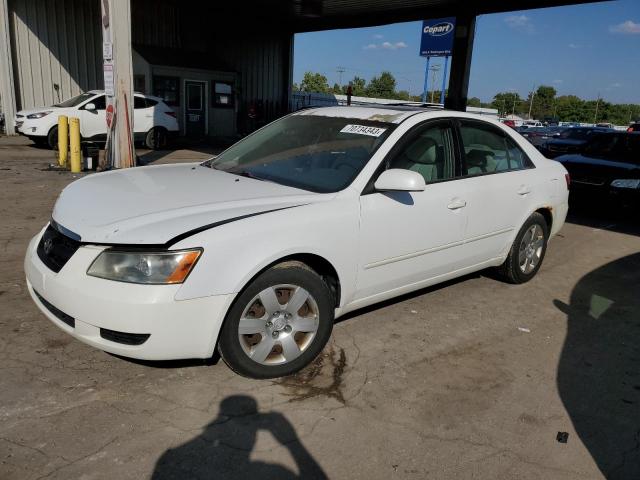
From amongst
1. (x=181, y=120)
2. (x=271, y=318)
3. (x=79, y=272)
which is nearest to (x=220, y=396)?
(x=271, y=318)

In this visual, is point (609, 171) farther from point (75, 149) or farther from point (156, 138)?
point (156, 138)

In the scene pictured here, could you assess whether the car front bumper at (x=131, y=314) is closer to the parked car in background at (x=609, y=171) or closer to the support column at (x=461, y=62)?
the parked car in background at (x=609, y=171)

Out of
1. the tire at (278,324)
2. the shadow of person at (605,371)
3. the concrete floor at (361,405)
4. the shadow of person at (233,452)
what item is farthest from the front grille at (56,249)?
the shadow of person at (605,371)

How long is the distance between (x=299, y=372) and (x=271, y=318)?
0.46m

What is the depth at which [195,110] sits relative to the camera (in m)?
21.2

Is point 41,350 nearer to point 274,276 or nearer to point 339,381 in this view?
point 274,276

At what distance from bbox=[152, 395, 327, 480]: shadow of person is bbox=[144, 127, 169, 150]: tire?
14.2m

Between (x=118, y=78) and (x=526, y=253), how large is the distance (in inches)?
330

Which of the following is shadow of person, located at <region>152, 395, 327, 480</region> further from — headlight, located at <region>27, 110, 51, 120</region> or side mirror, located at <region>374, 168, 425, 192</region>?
headlight, located at <region>27, 110, 51, 120</region>

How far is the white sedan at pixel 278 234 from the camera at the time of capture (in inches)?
109

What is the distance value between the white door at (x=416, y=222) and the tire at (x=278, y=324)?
0.43 m

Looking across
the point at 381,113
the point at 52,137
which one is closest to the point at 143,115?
the point at 52,137

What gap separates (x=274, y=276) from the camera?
9.90 ft

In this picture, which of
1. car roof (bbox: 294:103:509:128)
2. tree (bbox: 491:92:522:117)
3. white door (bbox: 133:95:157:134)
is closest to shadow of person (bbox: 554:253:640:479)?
car roof (bbox: 294:103:509:128)
